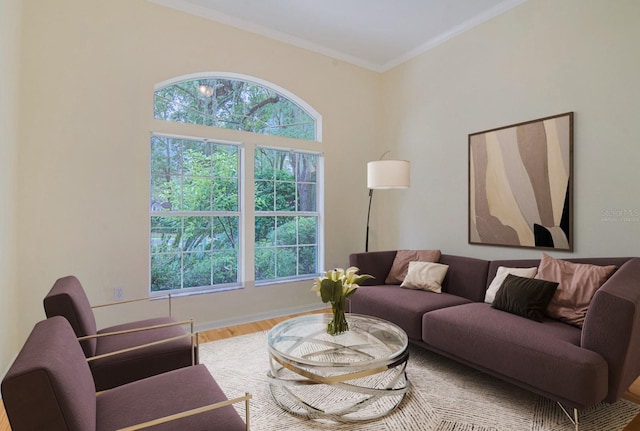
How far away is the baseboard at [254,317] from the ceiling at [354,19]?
11.1 ft

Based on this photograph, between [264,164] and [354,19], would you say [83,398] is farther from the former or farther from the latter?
[354,19]

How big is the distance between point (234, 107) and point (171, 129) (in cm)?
82

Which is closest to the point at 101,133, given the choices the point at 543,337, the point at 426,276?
the point at 426,276

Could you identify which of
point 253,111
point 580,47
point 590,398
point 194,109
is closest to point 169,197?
point 194,109

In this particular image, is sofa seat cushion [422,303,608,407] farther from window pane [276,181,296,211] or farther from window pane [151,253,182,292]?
window pane [151,253,182,292]

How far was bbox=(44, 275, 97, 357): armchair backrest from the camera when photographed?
5.87ft

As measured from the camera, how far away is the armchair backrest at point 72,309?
1.79 meters

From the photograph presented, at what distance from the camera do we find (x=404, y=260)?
378cm

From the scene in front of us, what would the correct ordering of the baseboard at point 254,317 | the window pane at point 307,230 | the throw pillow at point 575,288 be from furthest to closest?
the window pane at point 307,230 → the baseboard at point 254,317 → the throw pillow at point 575,288

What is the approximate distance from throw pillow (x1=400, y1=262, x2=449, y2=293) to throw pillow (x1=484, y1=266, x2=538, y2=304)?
1.58 feet

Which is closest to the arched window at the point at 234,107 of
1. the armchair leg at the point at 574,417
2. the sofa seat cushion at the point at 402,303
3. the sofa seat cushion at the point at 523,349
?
the sofa seat cushion at the point at 402,303

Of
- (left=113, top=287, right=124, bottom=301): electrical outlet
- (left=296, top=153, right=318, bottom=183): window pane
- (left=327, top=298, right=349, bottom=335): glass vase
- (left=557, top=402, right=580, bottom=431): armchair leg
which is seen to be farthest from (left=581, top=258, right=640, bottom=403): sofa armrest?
(left=113, top=287, right=124, bottom=301): electrical outlet

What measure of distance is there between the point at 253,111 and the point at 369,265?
234cm

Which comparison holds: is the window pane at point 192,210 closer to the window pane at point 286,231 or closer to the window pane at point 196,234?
the window pane at point 196,234
